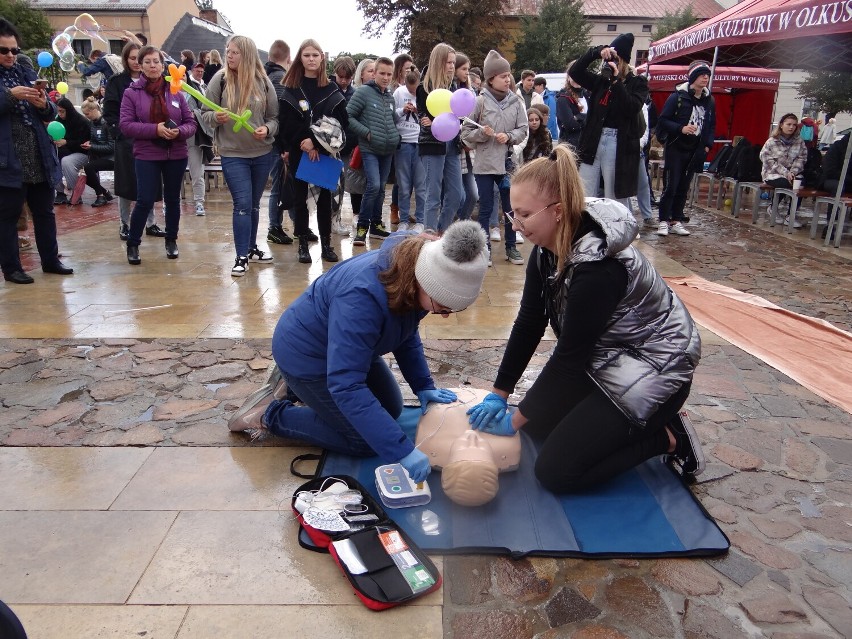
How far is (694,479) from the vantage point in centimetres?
273

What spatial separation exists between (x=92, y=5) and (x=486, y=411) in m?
47.8

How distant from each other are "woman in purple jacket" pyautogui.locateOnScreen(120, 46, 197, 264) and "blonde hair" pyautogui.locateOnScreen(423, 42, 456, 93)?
7.13ft

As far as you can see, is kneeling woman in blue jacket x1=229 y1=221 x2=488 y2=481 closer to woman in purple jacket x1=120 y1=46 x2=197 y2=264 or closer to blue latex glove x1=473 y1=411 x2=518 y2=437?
blue latex glove x1=473 y1=411 x2=518 y2=437

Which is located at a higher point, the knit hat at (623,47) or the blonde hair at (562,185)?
the knit hat at (623,47)

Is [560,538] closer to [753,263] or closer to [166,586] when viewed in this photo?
[166,586]

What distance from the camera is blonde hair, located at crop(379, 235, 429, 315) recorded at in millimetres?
2326

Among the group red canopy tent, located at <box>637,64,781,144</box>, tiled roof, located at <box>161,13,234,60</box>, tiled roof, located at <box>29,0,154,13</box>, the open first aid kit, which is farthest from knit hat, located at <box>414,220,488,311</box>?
tiled roof, located at <box>29,0,154,13</box>

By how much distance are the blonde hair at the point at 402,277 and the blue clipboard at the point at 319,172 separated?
12.1ft

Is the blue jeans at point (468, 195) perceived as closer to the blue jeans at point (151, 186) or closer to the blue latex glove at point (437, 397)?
the blue jeans at point (151, 186)

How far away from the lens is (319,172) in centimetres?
586

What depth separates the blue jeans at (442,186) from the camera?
6371 millimetres

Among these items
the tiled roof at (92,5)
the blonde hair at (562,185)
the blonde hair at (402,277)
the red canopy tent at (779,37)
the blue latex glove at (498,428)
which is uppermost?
the tiled roof at (92,5)

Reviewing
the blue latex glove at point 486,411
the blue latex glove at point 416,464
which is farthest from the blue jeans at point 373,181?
the blue latex glove at point 416,464

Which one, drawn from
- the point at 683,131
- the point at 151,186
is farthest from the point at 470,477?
the point at 683,131
